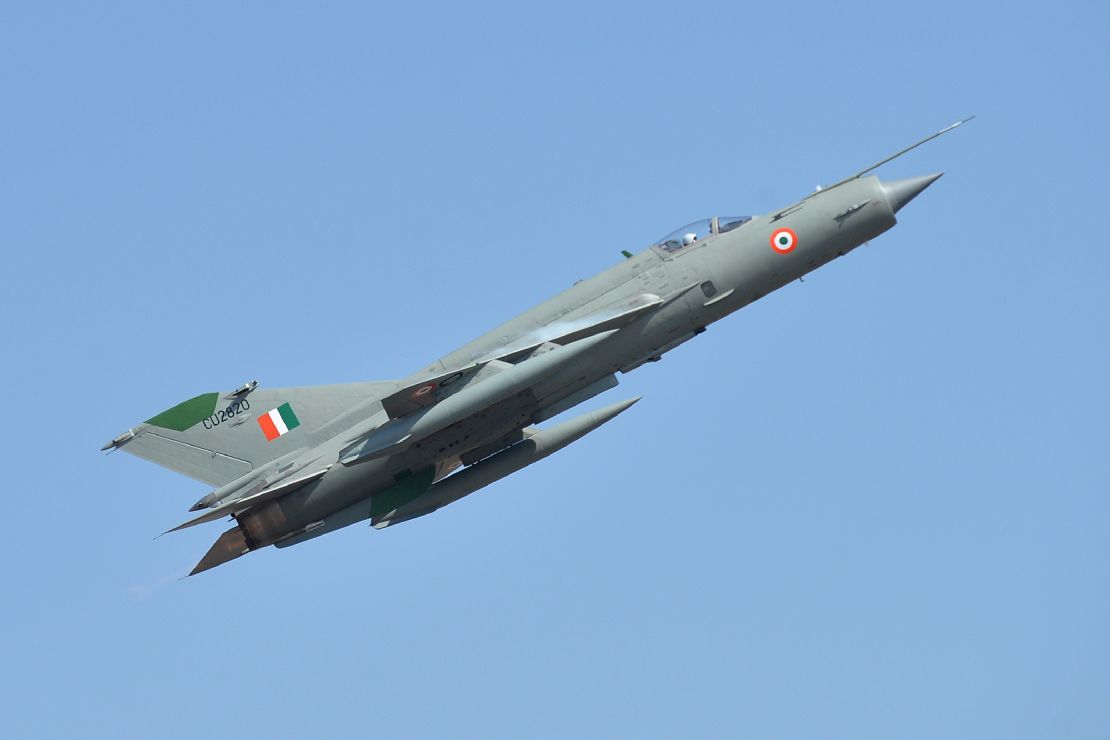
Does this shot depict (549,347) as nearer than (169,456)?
Yes

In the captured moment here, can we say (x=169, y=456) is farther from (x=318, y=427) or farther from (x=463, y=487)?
(x=463, y=487)

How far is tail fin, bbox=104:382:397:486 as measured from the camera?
2447cm

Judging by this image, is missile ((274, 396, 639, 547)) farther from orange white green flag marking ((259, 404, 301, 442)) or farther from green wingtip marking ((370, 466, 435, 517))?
orange white green flag marking ((259, 404, 301, 442))

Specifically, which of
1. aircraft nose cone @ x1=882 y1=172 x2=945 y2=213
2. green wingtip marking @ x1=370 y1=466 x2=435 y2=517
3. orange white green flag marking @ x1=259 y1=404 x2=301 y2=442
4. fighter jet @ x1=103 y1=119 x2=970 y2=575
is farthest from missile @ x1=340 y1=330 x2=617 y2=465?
aircraft nose cone @ x1=882 y1=172 x2=945 y2=213

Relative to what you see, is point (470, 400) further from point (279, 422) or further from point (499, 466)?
point (279, 422)

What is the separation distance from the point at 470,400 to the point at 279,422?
3.96 meters

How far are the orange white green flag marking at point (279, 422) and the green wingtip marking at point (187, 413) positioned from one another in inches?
40.5

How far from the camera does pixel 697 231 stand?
941 inches

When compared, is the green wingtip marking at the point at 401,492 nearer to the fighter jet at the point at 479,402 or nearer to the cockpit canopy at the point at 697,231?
the fighter jet at the point at 479,402

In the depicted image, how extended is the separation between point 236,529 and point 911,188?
12.6 m

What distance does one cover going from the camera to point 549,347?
2320cm

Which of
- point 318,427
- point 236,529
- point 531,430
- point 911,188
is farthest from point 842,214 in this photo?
point 236,529

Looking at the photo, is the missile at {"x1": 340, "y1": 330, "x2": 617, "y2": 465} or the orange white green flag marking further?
the orange white green flag marking

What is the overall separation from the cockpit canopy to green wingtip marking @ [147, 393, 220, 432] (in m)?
8.21
